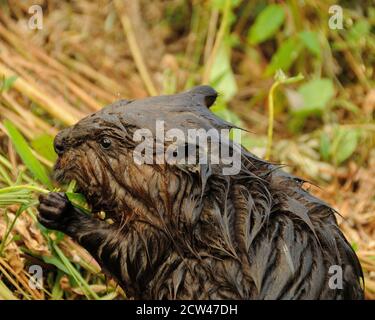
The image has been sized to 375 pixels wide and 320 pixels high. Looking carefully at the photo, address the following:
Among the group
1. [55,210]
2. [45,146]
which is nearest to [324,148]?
[45,146]

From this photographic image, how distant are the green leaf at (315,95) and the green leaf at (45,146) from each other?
228 centimetres

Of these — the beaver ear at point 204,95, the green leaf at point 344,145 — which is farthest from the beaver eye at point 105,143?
the green leaf at point 344,145

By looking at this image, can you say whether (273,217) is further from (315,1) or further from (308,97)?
(315,1)

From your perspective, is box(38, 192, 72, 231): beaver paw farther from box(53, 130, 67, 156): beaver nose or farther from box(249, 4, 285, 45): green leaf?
box(249, 4, 285, 45): green leaf

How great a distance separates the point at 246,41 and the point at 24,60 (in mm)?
2018

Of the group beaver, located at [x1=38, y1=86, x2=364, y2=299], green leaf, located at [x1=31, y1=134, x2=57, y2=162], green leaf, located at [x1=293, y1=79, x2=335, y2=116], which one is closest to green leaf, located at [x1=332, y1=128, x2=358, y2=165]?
green leaf, located at [x1=293, y1=79, x2=335, y2=116]

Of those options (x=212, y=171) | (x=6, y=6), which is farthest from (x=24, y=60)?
(x=212, y=171)

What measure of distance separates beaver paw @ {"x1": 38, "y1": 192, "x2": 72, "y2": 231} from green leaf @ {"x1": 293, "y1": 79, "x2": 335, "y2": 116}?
2832mm

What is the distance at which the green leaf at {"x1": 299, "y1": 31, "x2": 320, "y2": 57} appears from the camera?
5.26 metres

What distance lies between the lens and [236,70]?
19.5 feet

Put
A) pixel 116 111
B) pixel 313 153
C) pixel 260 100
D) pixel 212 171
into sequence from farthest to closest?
pixel 260 100, pixel 313 153, pixel 116 111, pixel 212 171

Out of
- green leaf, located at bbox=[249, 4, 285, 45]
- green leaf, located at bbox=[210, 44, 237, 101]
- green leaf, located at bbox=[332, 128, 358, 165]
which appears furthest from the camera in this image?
green leaf, located at bbox=[249, 4, 285, 45]

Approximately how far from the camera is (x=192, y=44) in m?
5.82

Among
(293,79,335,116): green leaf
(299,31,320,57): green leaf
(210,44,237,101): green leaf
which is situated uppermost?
(299,31,320,57): green leaf
